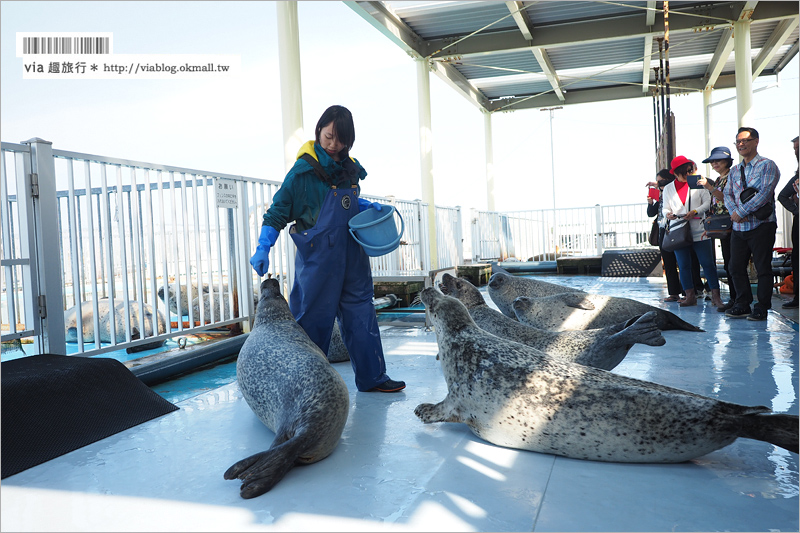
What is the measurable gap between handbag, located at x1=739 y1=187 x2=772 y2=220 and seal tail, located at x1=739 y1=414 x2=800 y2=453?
413 cm

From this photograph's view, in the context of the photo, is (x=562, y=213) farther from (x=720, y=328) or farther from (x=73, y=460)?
(x=73, y=460)

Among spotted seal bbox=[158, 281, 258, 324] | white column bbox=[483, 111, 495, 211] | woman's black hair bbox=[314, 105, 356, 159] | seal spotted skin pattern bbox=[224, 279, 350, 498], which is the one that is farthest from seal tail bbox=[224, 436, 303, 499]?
white column bbox=[483, 111, 495, 211]

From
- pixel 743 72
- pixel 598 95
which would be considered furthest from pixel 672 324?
pixel 598 95

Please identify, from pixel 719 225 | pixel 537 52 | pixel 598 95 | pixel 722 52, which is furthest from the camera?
pixel 598 95

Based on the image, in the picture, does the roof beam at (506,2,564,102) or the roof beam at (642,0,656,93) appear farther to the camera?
the roof beam at (642,0,656,93)

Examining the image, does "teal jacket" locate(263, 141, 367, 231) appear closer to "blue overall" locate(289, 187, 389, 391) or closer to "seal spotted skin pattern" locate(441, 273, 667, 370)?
"blue overall" locate(289, 187, 389, 391)

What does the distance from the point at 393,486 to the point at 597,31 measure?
12612 mm

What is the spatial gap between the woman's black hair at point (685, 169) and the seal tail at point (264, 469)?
20.7ft

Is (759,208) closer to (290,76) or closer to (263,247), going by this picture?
(263,247)

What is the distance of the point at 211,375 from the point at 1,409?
1.96 m

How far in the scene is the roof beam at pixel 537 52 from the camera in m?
11.0

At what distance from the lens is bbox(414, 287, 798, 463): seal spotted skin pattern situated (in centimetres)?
204

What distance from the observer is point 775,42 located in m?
12.7

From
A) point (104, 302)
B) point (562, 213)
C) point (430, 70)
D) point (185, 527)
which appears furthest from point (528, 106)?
point (185, 527)
